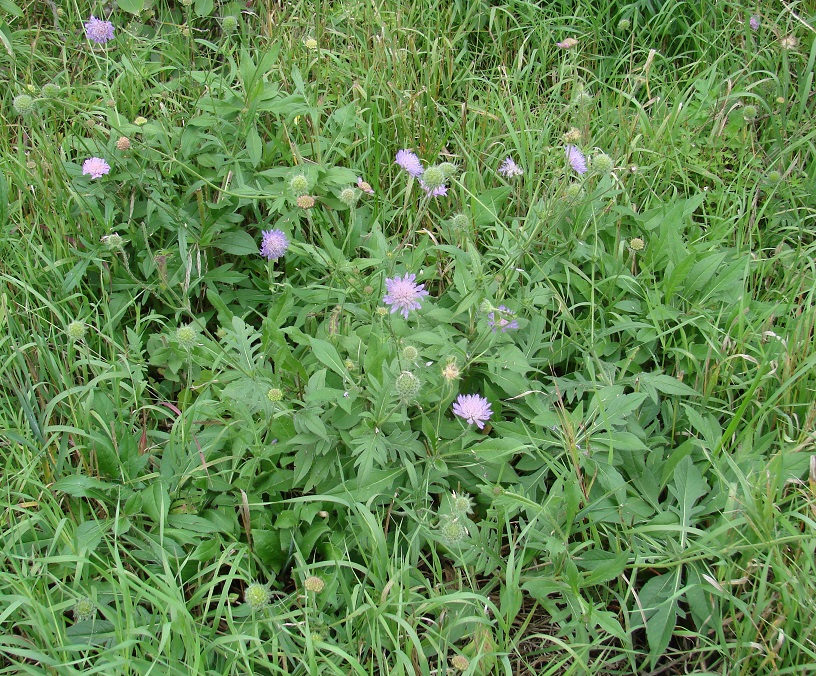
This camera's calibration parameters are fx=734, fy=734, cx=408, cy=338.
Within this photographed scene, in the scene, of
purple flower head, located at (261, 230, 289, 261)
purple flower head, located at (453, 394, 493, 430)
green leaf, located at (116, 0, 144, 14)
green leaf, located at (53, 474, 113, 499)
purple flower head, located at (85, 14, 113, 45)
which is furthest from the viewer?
green leaf, located at (116, 0, 144, 14)

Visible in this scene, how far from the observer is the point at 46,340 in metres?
2.36

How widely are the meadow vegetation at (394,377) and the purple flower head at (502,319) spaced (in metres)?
0.01

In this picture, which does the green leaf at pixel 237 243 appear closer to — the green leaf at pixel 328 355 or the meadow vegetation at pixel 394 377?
the meadow vegetation at pixel 394 377

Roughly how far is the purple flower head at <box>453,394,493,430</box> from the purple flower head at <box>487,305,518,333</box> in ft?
0.70

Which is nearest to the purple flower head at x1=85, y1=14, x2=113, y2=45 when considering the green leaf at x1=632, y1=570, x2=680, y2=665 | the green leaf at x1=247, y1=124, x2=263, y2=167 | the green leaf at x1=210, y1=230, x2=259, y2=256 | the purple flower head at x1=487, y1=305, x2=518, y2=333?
the green leaf at x1=247, y1=124, x2=263, y2=167

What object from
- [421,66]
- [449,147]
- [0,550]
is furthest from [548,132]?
[0,550]

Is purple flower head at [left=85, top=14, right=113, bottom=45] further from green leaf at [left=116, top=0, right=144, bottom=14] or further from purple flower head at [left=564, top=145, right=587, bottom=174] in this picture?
purple flower head at [left=564, top=145, right=587, bottom=174]

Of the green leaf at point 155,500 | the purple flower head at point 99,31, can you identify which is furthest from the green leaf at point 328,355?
the purple flower head at point 99,31

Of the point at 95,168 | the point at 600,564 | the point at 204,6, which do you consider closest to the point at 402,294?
the point at 600,564

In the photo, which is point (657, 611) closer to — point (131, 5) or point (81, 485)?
point (81, 485)

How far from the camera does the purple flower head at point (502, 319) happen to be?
6.93 feet

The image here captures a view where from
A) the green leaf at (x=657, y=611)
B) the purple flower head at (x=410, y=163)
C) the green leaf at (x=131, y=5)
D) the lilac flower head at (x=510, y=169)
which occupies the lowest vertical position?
the green leaf at (x=657, y=611)

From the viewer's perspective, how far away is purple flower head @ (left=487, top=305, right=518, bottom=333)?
211 centimetres

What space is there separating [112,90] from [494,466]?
6.82ft
